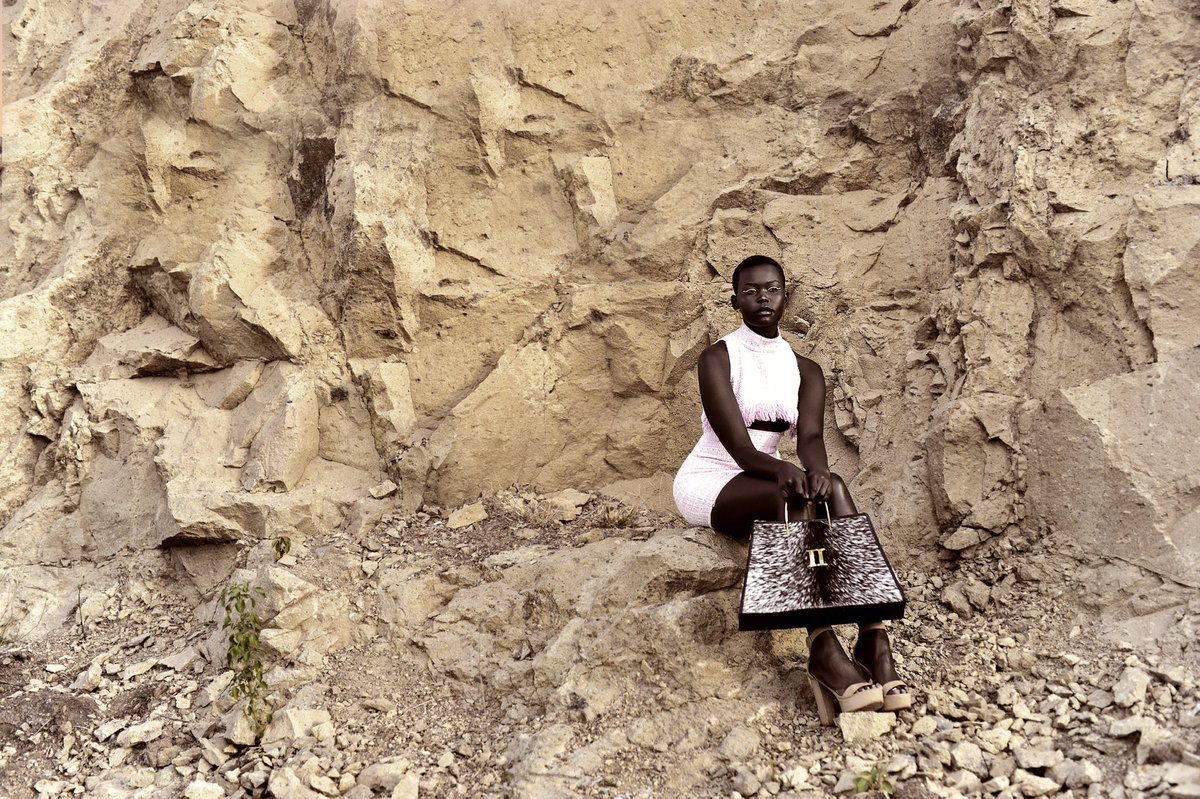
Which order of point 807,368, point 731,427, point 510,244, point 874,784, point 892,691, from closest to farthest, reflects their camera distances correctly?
point 874,784, point 892,691, point 731,427, point 807,368, point 510,244

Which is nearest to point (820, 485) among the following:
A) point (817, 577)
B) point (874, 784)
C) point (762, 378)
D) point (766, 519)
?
point (766, 519)

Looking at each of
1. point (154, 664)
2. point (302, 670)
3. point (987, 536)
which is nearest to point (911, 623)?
point (987, 536)

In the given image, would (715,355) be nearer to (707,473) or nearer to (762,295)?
(762,295)

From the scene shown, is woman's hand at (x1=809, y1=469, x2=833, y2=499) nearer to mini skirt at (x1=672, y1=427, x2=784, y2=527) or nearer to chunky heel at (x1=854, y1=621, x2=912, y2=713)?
mini skirt at (x1=672, y1=427, x2=784, y2=527)

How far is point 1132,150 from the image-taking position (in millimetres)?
4410

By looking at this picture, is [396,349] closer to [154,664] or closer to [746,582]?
[154,664]

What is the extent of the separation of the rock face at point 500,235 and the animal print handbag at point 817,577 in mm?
928

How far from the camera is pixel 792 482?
377 centimetres

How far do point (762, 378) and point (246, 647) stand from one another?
8.02ft

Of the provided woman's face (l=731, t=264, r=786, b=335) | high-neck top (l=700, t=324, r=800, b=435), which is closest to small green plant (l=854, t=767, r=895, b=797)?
high-neck top (l=700, t=324, r=800, b=435)

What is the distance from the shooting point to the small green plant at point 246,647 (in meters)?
4.13

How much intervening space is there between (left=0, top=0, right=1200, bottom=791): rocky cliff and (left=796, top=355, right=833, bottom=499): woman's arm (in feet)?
1.76

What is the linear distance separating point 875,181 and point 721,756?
11.1 ft

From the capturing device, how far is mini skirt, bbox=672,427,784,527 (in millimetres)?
4188
